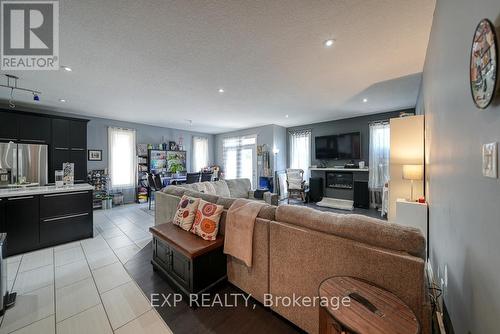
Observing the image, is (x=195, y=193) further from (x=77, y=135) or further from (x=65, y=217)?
(x=77, y=135)

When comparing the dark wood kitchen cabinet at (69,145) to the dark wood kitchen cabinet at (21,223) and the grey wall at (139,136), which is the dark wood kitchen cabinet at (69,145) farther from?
the dark wood kitchen cabinet at (21,223)

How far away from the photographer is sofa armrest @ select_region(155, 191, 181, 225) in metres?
2.93

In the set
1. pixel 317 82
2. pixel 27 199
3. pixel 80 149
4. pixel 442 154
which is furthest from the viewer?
pixel 80 149

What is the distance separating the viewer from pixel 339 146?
5926 mm

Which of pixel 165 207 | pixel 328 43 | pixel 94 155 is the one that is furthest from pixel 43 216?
pixel 328 43

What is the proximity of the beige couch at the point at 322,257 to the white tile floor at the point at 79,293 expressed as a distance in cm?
92

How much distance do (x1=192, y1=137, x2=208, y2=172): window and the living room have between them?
11.4 ft

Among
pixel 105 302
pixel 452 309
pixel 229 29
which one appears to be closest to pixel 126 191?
pixel 105 302

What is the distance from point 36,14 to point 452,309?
13.7 ft

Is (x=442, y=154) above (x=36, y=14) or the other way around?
the other way around

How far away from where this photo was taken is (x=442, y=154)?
1708 mm

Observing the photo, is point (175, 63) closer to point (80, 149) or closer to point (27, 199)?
point (27, 199)

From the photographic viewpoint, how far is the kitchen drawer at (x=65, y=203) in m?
2.87

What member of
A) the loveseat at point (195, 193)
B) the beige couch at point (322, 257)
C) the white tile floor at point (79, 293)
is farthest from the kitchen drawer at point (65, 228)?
the beige couch at point (322, 257)
